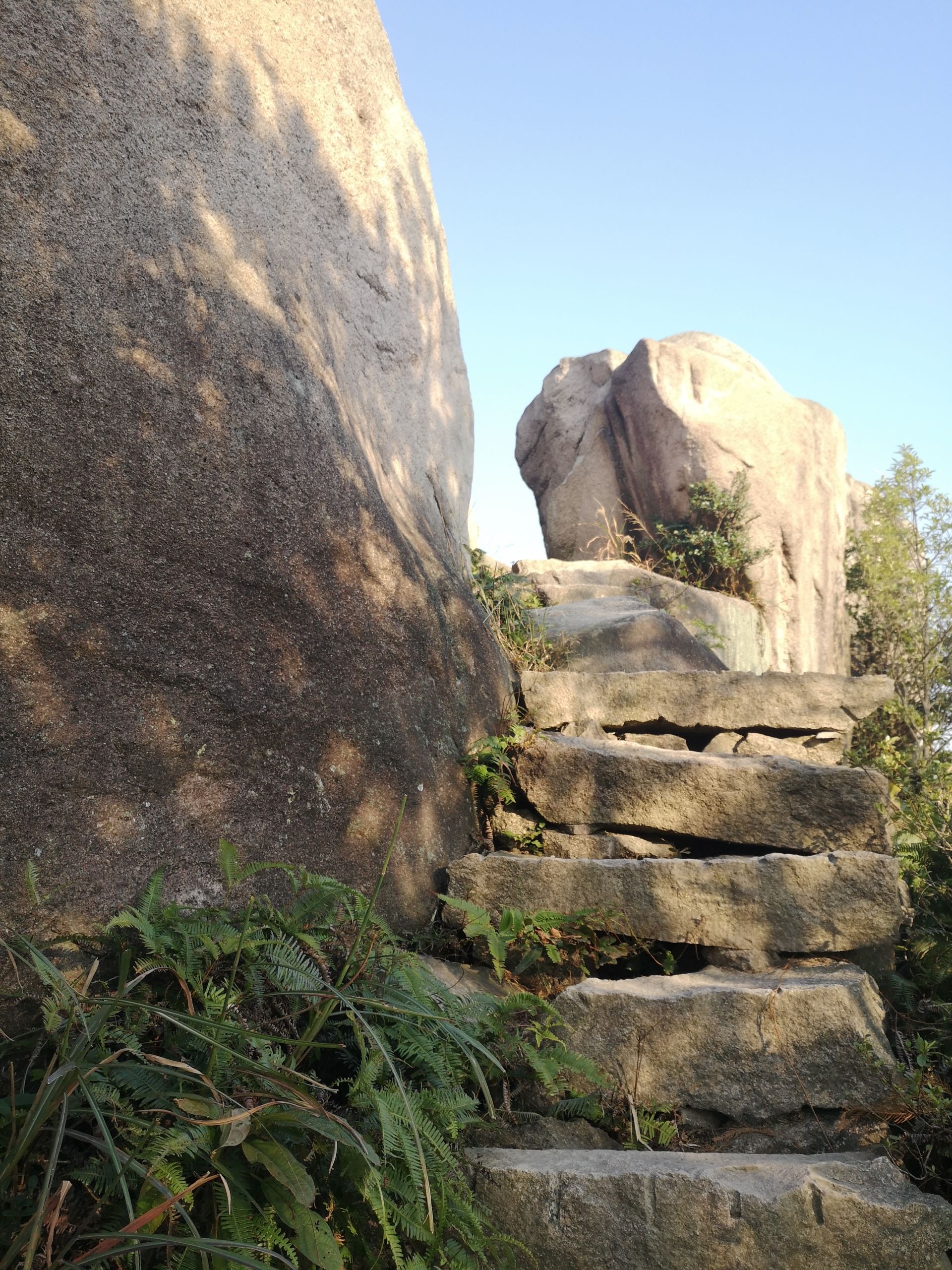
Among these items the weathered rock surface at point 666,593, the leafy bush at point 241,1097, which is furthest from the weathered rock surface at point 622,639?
the leafy bush at point 241,1097

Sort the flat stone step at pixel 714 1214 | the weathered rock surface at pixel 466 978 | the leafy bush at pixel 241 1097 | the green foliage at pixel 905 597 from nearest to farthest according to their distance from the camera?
the leafy bush at pixel 241 1097
the flat stone step at pixel 714 1214
the weathered rock surface at pixel 466 978
the green foliage at pixel 905 597

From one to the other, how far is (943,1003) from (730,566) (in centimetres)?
1006

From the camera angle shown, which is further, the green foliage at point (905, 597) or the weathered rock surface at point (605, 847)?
the green foliage at point (905, 597)

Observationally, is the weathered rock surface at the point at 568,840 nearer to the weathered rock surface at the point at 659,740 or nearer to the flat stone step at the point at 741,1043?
the flat stone step at the point at 741,1043

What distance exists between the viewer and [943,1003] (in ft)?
8.79

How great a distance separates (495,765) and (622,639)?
8.71 ft

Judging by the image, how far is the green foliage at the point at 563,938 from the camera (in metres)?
3.05

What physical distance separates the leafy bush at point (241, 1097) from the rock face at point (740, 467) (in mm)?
10649

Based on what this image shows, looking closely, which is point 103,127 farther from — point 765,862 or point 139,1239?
point 765,862

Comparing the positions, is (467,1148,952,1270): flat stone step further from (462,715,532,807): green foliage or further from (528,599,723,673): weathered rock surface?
(528,599,723,673): weathered rock surface

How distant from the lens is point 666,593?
10.1 metres

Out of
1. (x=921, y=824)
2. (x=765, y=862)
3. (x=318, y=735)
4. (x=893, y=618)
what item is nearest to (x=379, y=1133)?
(x=318, y=735)

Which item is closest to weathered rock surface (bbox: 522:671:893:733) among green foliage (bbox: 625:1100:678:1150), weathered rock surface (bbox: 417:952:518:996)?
weathered rock surface (bbox: 417:952:518:996)

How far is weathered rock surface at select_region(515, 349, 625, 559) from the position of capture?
48.1 ft
